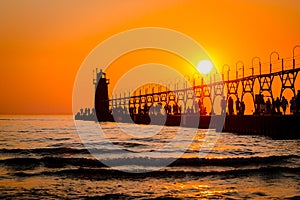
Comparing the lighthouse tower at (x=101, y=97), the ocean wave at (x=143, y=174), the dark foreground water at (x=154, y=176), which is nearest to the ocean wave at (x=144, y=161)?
the dark foreground water at (x=154, y=176)

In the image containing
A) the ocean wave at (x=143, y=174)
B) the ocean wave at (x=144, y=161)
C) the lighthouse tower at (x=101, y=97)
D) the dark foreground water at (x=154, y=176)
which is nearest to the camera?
the dark foreground water at (x=154, y=176)

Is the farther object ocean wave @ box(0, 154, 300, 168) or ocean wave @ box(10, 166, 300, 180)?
ocean wave @ box(0, 154, 300, 168)

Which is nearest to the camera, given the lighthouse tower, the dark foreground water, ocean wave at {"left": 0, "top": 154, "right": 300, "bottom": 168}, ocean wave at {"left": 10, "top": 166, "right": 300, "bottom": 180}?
the dark foreground water

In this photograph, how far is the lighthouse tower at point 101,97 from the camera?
520 ft

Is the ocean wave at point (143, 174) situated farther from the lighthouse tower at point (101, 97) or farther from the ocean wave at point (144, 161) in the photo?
the lighthouse tower at point (101, 97)

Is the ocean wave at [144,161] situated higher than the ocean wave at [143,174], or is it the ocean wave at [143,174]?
the ocean wave at [144,161]

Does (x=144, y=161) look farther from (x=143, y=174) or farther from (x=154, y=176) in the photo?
(x=154, y=176)

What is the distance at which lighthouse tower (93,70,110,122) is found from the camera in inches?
6240

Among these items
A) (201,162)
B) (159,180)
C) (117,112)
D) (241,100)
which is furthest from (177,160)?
(117,112)

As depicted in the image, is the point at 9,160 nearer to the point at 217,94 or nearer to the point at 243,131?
the point at 243,131

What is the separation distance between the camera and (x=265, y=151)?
30578mm

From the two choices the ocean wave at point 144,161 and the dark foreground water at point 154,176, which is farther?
the ocean wave at point 144,161

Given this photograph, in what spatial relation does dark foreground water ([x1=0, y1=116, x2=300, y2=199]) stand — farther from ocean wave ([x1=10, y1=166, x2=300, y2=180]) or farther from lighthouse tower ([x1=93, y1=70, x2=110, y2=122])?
lighthouse tower ([x1=93, y1=70, x2=110, y2=122])

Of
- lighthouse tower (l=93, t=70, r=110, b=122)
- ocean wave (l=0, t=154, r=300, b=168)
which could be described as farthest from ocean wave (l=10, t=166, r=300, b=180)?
lighthouse tower (l=93, t=70, r=110, b=122)
